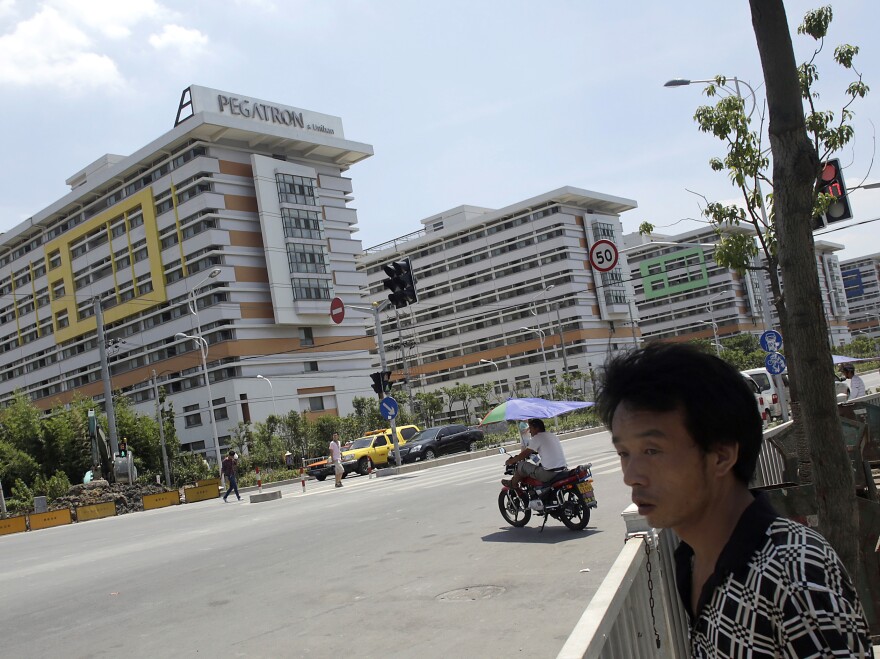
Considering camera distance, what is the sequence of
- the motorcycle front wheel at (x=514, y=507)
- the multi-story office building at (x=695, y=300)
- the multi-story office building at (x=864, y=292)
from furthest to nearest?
1. the multi-story office building at (x=864, y=292)
2. the multi-story office building at (x=695, y=300)
3. the motorcycle front wheel at (x=514, y=507)

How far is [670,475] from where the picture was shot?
5.60 feet

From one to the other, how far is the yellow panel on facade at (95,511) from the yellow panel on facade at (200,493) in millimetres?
3190

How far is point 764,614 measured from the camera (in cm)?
151

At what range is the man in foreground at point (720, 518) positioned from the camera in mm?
1481

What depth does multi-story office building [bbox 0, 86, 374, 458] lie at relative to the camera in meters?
62.5

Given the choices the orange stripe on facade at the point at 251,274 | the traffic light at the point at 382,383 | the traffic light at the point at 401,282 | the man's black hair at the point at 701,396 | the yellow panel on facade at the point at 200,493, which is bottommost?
the yellow panel on facade at the point at 200,493

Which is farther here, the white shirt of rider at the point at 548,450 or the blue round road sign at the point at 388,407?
the blue round road sign at the point at 388,407

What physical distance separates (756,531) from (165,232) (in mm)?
68960

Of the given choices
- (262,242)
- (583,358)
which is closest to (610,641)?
(262,242)

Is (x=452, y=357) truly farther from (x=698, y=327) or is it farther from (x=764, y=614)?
(x=764, y=614)

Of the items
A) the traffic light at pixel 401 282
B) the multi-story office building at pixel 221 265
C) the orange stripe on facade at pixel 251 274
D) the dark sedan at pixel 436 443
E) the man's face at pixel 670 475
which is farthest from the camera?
the orange stripe on facade at pixel 251 274

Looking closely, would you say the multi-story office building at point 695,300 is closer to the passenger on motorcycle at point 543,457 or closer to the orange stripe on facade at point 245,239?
the orange stripe on facade at point 245,239

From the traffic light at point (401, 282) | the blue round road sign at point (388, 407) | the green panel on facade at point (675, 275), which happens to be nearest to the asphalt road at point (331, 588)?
the traffic light at point (401, 282)

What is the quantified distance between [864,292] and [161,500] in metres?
165
